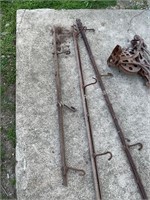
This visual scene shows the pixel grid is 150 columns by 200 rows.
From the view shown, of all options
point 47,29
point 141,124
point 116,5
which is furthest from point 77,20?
point 141,124

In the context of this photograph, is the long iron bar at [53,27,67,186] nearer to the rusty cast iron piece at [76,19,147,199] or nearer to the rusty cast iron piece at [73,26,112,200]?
the rusty cast iron piece at [73,26,112,200]

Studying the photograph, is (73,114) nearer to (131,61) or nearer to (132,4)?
(131,61)

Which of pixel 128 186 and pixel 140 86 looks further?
pixel 140 86

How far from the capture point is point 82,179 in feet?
10.9

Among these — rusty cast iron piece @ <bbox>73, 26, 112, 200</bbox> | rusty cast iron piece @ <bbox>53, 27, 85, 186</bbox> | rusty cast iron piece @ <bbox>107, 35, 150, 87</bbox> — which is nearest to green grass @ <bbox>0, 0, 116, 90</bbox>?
rusty cast iron piece @ <bbox>53, 27, 85, 186</bbox>

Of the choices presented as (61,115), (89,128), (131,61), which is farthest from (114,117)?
(131,61)

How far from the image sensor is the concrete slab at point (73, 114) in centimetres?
330

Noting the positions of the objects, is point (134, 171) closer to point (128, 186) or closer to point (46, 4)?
point (128, 186)

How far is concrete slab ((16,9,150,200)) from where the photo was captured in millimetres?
3303

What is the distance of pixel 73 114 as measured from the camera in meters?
3.69

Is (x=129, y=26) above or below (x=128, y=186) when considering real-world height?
above

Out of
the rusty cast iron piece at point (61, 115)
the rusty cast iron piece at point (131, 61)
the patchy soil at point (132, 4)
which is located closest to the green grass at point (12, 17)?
the patchy soil at point (132, 4)

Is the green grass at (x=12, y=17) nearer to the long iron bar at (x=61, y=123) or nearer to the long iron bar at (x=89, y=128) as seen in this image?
the long iron bar at (x=61, y=123)

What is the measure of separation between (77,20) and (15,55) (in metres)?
0.79
